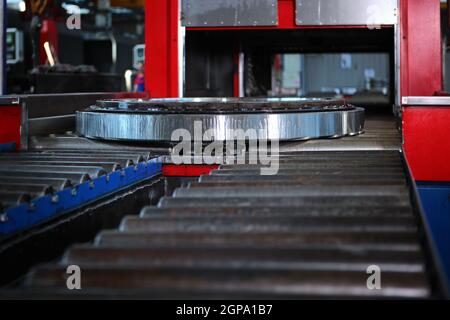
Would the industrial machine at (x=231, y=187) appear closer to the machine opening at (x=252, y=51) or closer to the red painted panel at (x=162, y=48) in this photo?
the red painted panel at (x=162, y=48)

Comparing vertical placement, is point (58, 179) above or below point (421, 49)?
below

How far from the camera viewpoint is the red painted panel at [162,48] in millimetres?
3930

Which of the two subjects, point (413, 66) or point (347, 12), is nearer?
point (413, 66)

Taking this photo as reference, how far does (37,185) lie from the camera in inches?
65.4

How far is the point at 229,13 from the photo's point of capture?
388 centimetres

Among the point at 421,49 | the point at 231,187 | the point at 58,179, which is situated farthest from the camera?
the point at 421,49

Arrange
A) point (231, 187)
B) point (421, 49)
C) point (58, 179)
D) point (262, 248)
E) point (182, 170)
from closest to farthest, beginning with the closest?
point (262, 248) → point (231, 187) → point (58, 179) → point (182, 170) → point (421, 49)

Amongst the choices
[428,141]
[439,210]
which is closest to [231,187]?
[428,141]

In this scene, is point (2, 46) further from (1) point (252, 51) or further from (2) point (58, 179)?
(1) point (252, 51)

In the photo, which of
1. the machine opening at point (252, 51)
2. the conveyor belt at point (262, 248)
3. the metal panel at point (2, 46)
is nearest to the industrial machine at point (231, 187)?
the conveyor belt at point (262, 248)

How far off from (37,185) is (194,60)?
2.82 m

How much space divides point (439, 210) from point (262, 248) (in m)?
1.74

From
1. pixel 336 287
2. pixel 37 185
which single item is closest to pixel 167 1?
pixel 37 185
